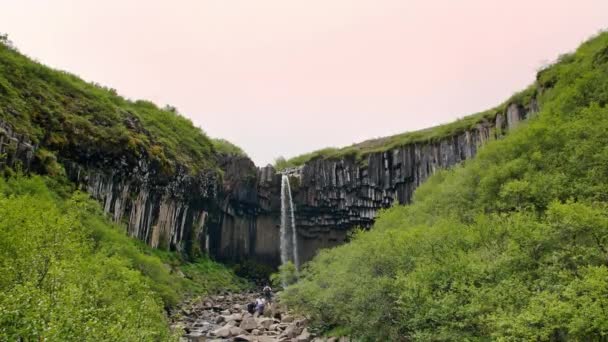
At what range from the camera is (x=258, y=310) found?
112 ft

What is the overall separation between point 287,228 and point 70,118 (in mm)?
36094

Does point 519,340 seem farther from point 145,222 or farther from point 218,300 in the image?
point 145,222

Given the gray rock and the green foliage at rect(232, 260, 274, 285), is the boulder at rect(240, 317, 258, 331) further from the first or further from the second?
the green foliage at rect(232, 260, 274, 285)

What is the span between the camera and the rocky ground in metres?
25.3

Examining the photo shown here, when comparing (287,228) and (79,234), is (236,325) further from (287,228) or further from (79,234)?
(287,228)

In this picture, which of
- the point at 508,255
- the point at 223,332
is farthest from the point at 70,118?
the point at 508,255

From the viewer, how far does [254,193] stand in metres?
61.7

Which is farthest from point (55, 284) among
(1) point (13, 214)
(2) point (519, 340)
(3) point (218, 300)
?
(3) point (218, 300)

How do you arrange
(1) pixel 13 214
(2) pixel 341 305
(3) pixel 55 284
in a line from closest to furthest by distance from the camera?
A: 1. (3) pixel 55 284
2. (1) pixel 13 214
3. (2) pixel 341 305

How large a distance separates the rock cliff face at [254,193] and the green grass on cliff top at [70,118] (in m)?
1.22

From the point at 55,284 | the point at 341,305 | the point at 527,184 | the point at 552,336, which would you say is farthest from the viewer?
the point at 341,305

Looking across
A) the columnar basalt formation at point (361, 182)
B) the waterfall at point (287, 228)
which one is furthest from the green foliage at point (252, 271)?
the columnar basalt formation at point (361, 182)

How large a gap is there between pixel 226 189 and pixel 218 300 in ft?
63.3

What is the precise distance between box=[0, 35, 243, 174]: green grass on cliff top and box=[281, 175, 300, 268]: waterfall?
45.6 feet
